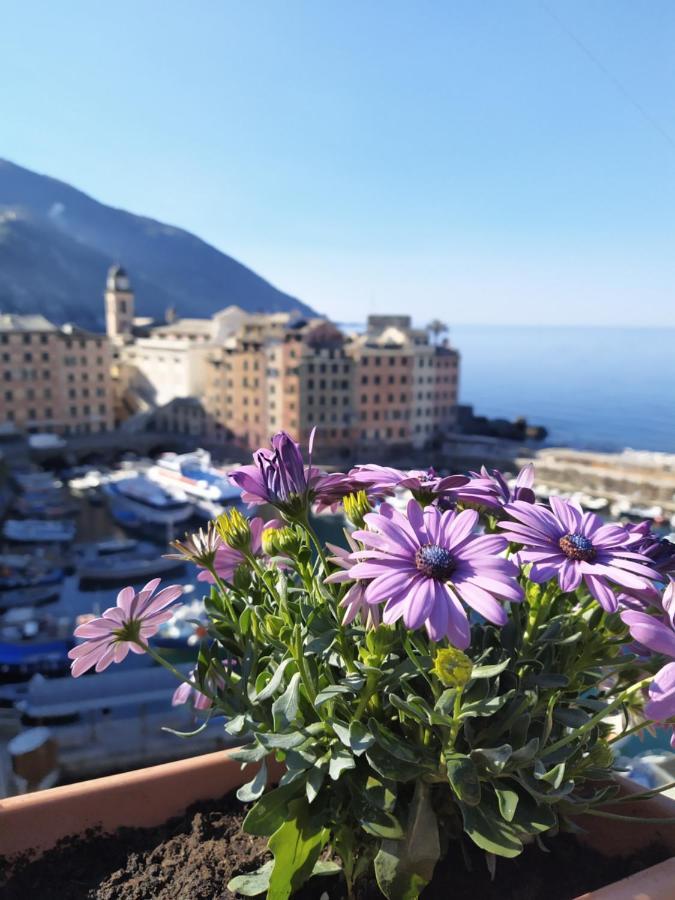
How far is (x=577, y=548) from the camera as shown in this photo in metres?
0.69

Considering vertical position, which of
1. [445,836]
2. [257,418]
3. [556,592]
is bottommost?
[257,418]

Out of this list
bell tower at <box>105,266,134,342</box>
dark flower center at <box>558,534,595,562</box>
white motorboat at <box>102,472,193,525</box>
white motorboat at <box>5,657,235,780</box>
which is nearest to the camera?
dark flower center at <box>558,534,595,562</box>

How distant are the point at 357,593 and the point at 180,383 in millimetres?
28569

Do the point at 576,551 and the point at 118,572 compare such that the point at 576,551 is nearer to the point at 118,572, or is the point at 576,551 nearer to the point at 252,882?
the point at 252,882

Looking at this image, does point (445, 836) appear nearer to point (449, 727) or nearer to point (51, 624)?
point (449, 727)

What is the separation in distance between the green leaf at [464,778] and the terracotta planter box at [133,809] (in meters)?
0.37

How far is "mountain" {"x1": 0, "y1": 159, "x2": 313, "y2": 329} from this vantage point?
68.0 meters

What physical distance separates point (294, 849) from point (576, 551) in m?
0.42

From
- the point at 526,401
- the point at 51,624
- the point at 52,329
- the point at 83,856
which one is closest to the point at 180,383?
the point at 52,329

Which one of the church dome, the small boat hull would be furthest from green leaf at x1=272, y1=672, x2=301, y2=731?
the church dome

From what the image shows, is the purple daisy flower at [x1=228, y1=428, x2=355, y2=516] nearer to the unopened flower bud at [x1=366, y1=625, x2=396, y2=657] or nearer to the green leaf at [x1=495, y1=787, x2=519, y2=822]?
the unopened flower bud at [x1=366, y1=625, x2=396, y2=657]

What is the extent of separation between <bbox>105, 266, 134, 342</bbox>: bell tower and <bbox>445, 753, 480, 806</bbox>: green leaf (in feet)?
112

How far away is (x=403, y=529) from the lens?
690mm

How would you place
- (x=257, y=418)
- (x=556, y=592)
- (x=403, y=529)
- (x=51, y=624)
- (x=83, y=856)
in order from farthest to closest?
(x=257, y=418)
(x=51, y=624)
(x=83, y=856)
(x=556, y=592)
(x=403, y=529)
